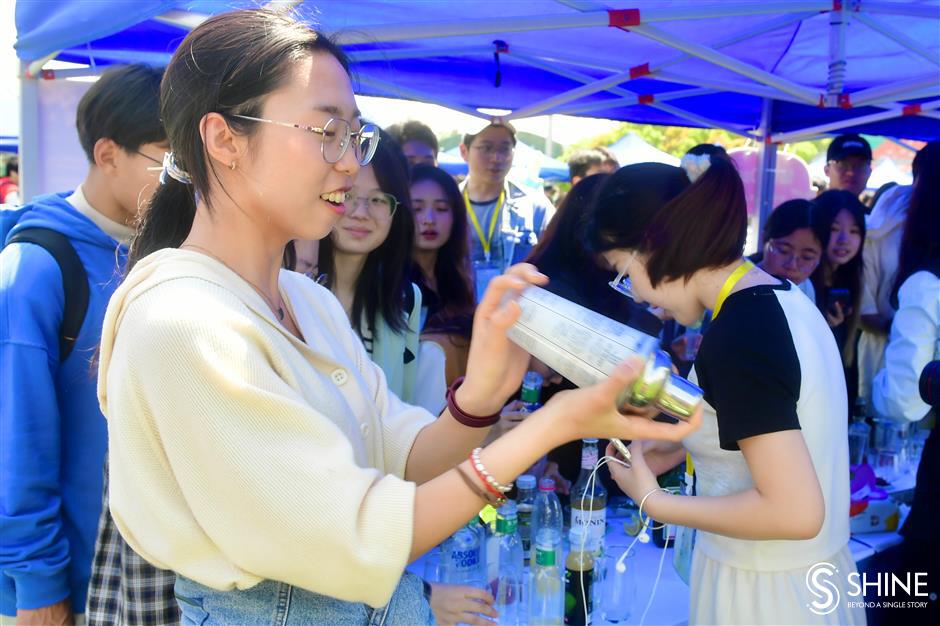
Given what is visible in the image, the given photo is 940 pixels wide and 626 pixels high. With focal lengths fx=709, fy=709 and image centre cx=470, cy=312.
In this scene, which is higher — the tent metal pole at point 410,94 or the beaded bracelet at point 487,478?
the tent metal pole at point 410,94

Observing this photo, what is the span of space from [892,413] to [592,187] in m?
1.49

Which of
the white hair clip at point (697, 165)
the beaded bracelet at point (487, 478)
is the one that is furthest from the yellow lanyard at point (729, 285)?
the beaded bracelet at point (487, 478)

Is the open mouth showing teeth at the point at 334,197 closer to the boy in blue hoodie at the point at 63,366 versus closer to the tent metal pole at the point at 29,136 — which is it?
the boy in blue hoodie at the point at 63,366

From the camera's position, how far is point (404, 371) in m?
2.58

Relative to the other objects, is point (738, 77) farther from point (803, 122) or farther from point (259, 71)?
point (259, 71)

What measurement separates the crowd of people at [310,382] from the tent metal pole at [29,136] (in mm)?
1282

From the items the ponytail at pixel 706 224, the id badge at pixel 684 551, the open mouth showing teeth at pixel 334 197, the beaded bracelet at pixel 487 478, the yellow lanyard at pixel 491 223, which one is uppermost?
the open mouth showing teeth at pixel 334 197

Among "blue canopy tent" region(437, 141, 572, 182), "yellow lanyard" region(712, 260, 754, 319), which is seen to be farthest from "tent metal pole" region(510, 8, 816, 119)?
"blue canopy tent" region(437, 141, 572, 182)

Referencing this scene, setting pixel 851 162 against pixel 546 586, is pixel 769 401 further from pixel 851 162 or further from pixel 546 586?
pixel 851 162

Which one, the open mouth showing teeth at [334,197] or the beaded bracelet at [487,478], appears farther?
the open mouth showing teeth at [334,197]

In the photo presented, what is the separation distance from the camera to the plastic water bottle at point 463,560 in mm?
2010

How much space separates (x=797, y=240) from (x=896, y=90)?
44.3 inches

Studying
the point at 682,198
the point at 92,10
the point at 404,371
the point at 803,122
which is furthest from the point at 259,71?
the point at 803,122

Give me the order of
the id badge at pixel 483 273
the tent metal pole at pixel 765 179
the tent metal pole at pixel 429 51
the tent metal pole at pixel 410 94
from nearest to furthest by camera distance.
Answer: the tent metal pole at pixel 429 51, the id badge at pixel 483 273, the tent metal pole at pixel 410 94, the tent metal pole at pixel 765 179
